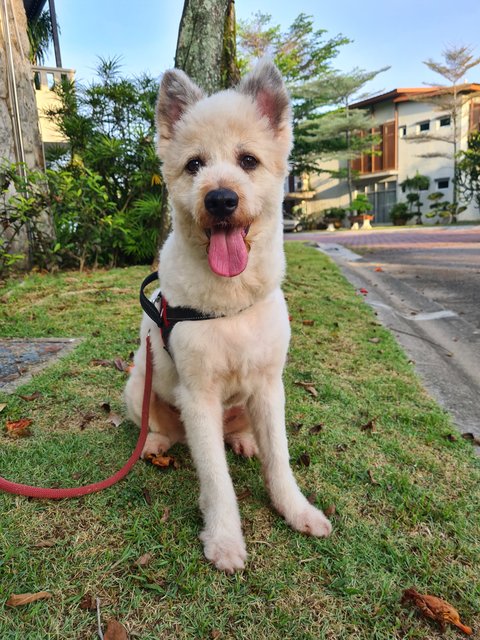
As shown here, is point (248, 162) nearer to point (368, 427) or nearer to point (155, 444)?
point (155, 444)

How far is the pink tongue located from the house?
35.4 m

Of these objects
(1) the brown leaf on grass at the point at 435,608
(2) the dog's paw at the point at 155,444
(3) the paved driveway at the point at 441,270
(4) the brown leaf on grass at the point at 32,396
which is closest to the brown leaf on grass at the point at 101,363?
(4) the brown leaf on grass at the point at 32,396

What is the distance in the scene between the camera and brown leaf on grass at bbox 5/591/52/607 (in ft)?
4.83

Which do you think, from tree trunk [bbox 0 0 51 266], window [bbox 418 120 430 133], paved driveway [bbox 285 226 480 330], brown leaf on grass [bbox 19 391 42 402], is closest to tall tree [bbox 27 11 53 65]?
tree trunk [bbox 0 0 51 266]

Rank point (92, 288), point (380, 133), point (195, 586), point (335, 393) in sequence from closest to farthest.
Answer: point (195, 586)
point (335, 393)
point (92, 288)
point (380, 133)

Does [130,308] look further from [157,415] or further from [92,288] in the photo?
[157,415]

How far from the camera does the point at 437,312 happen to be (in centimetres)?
566

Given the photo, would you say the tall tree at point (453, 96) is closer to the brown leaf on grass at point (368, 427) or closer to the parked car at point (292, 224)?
the parked car at point (292, 224)

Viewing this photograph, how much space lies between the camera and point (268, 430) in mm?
2051

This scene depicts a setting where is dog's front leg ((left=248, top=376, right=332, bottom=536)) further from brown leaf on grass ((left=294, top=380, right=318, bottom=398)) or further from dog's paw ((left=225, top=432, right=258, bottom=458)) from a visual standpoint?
brown leaf on grass ((left=294, top=380, right=318, bottom=398))

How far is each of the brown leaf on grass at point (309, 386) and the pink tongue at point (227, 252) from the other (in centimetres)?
165

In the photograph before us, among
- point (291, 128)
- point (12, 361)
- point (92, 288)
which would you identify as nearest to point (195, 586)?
point (291, 128)

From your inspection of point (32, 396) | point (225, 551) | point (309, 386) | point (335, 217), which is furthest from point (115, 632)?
point (335, 217)

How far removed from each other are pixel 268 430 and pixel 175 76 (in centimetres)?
181
